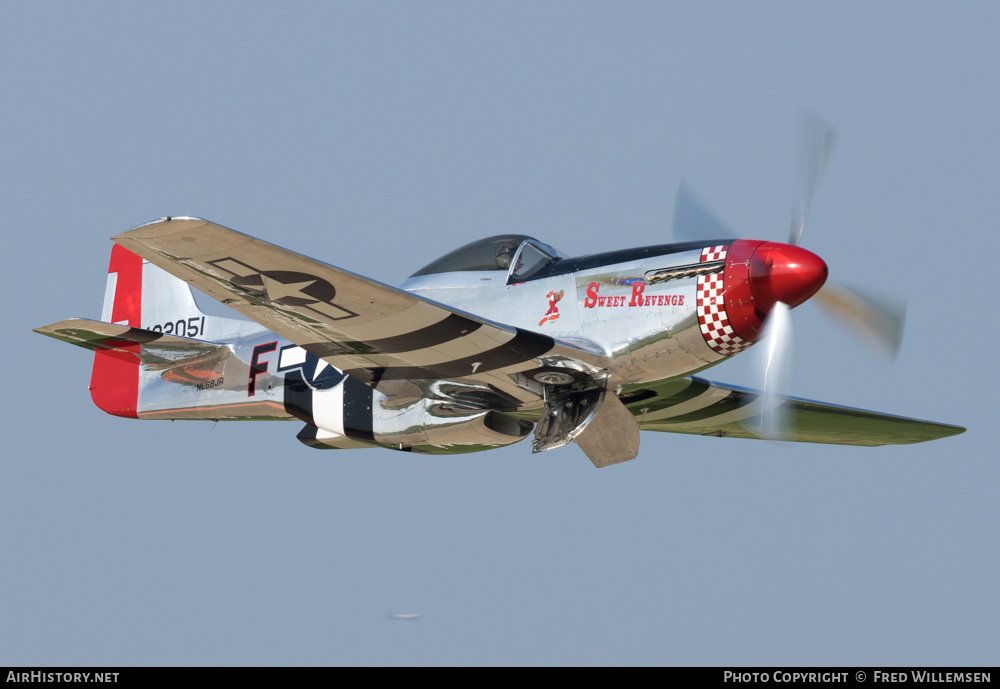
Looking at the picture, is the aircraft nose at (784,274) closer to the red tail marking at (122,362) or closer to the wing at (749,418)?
the wing at (749,418)

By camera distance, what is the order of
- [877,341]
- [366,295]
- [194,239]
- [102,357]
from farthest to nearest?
[102,357] < [877,341] < [366,295] < [194,239]

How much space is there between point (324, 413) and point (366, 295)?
314 centimetres

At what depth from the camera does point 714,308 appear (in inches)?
402

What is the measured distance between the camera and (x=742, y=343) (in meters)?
10.4

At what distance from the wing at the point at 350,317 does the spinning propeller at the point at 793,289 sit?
1611 mm

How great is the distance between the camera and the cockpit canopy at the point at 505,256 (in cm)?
1127

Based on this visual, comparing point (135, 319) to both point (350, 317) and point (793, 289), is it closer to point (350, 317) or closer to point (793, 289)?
point (350, 317)

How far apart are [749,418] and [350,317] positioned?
5.79 m

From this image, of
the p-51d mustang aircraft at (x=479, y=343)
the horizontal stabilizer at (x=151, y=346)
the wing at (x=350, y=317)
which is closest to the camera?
the wing at (x=350, y=317)

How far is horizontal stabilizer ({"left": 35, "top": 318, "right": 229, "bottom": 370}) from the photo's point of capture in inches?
469

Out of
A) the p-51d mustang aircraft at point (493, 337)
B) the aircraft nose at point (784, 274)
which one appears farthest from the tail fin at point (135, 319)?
the aircraft nose at point (784, 274)
